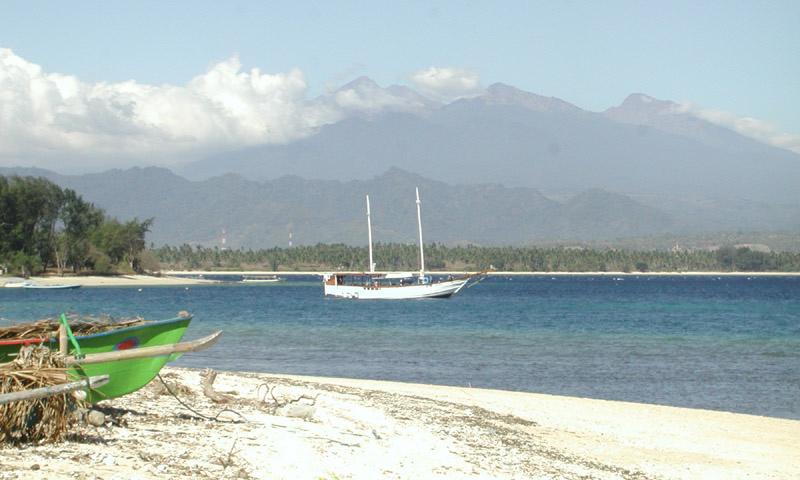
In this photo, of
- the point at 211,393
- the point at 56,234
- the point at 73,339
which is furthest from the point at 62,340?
the point at 56,234

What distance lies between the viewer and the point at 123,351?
38.0 feet

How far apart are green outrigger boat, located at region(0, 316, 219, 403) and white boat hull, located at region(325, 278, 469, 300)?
72221 millimetres

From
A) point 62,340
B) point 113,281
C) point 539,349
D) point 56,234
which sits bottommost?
point 539,349

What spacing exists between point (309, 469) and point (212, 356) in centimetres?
2262

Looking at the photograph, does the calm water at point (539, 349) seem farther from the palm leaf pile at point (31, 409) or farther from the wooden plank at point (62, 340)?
the palm leaf pile at point (31, 409)

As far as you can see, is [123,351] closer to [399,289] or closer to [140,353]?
[140,353]

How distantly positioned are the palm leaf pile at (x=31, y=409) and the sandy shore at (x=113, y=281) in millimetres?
97954

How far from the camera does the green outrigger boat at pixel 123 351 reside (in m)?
11.5

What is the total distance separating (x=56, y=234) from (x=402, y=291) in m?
53.6

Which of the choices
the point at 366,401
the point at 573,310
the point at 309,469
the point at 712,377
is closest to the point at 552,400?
the point at 366,401

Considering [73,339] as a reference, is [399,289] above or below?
below

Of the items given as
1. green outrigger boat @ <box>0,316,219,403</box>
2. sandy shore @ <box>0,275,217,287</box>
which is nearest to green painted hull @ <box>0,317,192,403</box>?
green outrigger boat @ <box>0,316,219,403</box>

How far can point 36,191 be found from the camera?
110 m

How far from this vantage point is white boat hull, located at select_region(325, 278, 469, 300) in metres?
84.9
